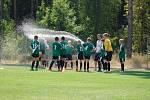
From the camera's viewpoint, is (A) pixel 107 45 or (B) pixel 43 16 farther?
(B) pixel 43 16

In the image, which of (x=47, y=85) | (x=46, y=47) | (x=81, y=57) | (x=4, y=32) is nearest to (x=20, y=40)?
(x=4, y=32)

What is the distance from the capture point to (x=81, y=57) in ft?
112

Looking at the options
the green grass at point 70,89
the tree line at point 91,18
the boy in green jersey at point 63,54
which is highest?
the tree line at point 91,18

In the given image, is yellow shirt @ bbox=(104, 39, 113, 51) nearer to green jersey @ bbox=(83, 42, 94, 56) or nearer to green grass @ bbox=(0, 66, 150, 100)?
green jersey @ bbox=(83, 42, 94, 56)

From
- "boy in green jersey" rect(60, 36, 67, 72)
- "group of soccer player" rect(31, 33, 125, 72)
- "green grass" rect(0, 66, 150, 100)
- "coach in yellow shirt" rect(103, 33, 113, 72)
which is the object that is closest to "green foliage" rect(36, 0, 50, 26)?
"group of soccer player" rect(31, 33, 125, 72)

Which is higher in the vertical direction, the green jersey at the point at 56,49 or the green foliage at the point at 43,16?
the green foliage at the point at 43,16

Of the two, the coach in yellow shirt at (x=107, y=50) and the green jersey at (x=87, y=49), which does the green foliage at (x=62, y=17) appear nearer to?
the green jersey at (x=87, y=49)

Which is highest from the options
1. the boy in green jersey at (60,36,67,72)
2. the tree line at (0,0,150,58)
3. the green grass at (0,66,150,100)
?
the tree line at (0,0,150,58)

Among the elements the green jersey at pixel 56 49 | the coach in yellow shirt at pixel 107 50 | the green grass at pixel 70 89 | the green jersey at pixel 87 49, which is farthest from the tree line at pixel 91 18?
the green grass at pixel 70 89

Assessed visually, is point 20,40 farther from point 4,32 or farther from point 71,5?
point 71,5

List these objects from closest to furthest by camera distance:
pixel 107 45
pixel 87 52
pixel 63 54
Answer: pixel 107 45 < pixel 63 54 < pixel 87 52

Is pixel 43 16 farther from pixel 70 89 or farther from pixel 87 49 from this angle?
pixel 70 89

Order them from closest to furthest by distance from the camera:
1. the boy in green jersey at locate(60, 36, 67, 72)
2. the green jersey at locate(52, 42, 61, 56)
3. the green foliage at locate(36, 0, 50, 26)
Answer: the boy in green jersey at locate(60, 36, 67, 72) < the green jersey at locate(52, 42, 61, 56) < the green foliage at locate(36, 0, 50, 26)

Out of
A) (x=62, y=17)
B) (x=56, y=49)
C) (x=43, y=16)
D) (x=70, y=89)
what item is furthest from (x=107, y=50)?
(x=43, y=16)
